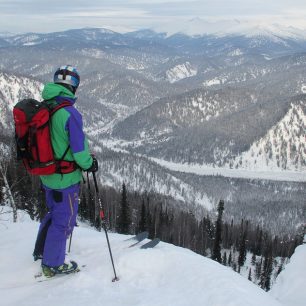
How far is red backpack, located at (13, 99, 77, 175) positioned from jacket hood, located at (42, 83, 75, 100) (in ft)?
0.75

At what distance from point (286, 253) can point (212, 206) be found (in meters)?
104

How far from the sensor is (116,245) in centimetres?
→ 953

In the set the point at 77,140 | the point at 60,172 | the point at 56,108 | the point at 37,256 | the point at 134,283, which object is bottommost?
the point at 37,256

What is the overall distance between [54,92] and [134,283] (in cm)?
419

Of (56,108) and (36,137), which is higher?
(56,108)

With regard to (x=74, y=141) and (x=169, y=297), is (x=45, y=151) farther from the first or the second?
(x=169, y=297)

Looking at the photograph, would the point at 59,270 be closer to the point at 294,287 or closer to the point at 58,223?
the point at 58,223

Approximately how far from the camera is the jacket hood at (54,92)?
7758mm

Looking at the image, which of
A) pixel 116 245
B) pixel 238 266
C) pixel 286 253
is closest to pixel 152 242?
pixel 116 245

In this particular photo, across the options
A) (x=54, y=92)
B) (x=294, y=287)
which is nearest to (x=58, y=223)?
(x=54, y=92)

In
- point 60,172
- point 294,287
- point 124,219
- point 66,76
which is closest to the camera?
point 60,172

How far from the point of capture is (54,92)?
25.5 ft

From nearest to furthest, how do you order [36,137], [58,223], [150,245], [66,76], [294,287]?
[36,137]
[66,76]
[58,223]
[150,245]
[294,287]

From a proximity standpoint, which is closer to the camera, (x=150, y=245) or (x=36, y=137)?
(x=36, y=137)
